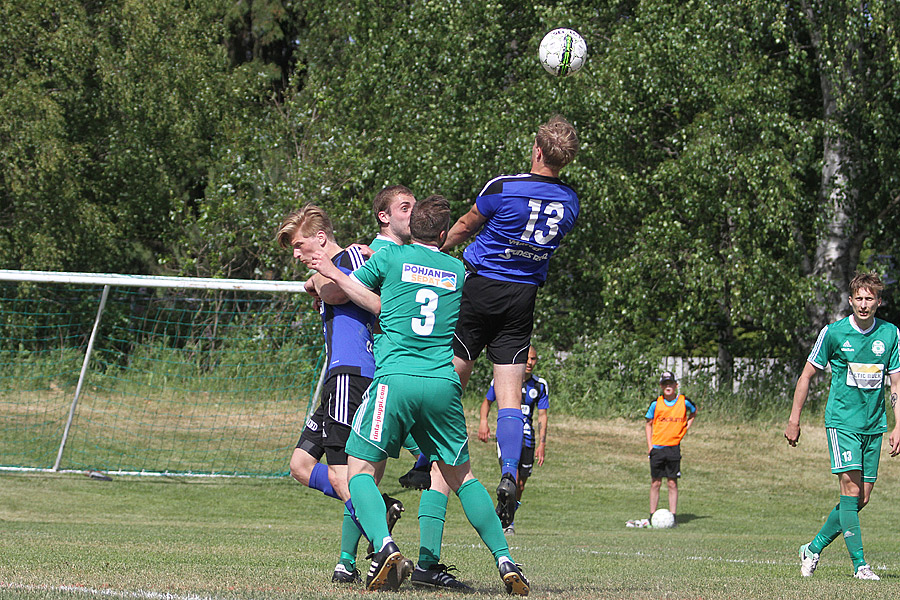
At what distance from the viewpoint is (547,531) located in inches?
485

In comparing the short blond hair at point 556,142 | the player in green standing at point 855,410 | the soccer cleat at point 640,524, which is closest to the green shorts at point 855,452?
the player in green standing at point 855,410

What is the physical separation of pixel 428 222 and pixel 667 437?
916 centimetres

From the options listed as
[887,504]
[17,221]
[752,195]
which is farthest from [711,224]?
[17,221]

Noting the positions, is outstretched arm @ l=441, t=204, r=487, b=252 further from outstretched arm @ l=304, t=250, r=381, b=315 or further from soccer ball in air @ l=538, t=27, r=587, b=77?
soccer ball in air @ l=538, t=27, r=587, b=77

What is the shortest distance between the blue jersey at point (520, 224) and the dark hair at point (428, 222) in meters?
1.01

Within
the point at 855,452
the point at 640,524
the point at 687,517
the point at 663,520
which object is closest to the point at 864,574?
the point at 855,452

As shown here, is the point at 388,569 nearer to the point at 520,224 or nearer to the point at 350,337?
the point at 350,337

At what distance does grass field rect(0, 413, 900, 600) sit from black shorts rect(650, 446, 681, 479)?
2.52 ft

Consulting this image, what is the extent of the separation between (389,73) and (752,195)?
8.72 m

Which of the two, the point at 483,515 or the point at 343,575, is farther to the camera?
the point at 343,575

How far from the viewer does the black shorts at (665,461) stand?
13500 millimetres

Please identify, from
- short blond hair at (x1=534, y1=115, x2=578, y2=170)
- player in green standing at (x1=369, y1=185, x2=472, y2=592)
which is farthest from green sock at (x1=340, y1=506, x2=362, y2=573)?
short blond hair at (x1=534, y1=115, x2=578, y2=170)

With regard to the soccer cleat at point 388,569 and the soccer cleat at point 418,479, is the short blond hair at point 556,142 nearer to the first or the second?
the soccer cleat at point 418,479

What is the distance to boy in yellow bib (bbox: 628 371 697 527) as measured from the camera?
1351 centimetres
